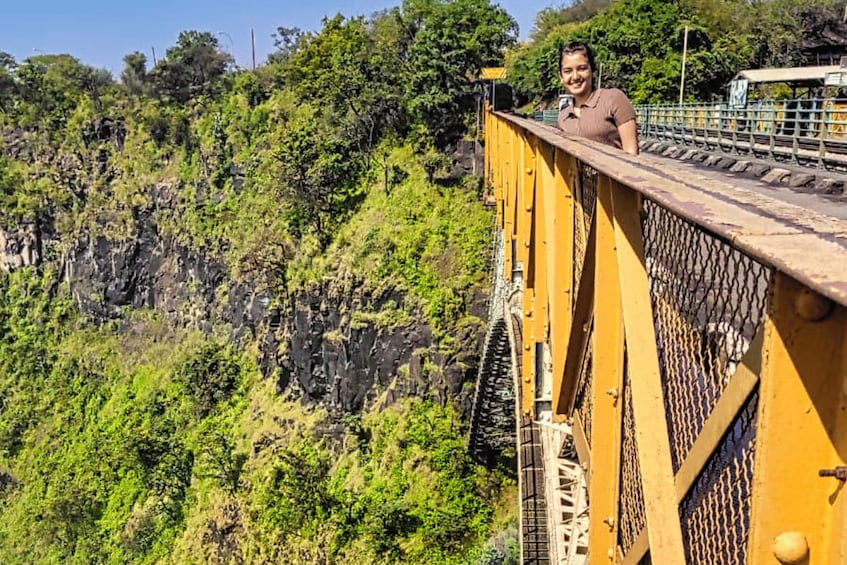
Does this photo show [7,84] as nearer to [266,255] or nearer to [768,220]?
[266,255]

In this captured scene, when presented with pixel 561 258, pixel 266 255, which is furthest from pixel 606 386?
pixel 266 255

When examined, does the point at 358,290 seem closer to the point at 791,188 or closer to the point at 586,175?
the point at 791,188

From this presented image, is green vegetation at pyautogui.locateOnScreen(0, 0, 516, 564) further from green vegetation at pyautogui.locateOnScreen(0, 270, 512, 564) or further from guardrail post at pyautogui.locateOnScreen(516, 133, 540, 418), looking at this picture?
guardrail post at pyautogui.locateOnScreen(516, 133, 540, 418)

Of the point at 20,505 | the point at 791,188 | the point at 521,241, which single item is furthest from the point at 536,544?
the point at 20,505

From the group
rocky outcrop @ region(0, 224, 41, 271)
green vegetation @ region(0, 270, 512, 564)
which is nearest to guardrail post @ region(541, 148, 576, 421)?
green vegetation @ region(0, 270, 512, 564)

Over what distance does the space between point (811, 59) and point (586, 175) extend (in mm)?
29251

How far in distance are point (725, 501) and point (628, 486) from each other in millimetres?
846

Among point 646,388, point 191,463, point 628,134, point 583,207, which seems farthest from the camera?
point 191,463

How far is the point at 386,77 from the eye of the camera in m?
28.2

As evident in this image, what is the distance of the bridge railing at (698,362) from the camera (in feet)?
3.78

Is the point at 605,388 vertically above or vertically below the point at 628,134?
below

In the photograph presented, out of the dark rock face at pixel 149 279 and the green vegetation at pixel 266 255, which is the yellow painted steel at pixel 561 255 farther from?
the dark rock face at pixel 149 279

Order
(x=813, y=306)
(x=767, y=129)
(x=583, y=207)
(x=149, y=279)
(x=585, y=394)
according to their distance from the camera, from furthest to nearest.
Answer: (x=149, y=279) → (x=767, y=129) → (x=585, y=394) → (x=583, y=207) → (x=813, y=306)

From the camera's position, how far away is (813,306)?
3.63 feet
